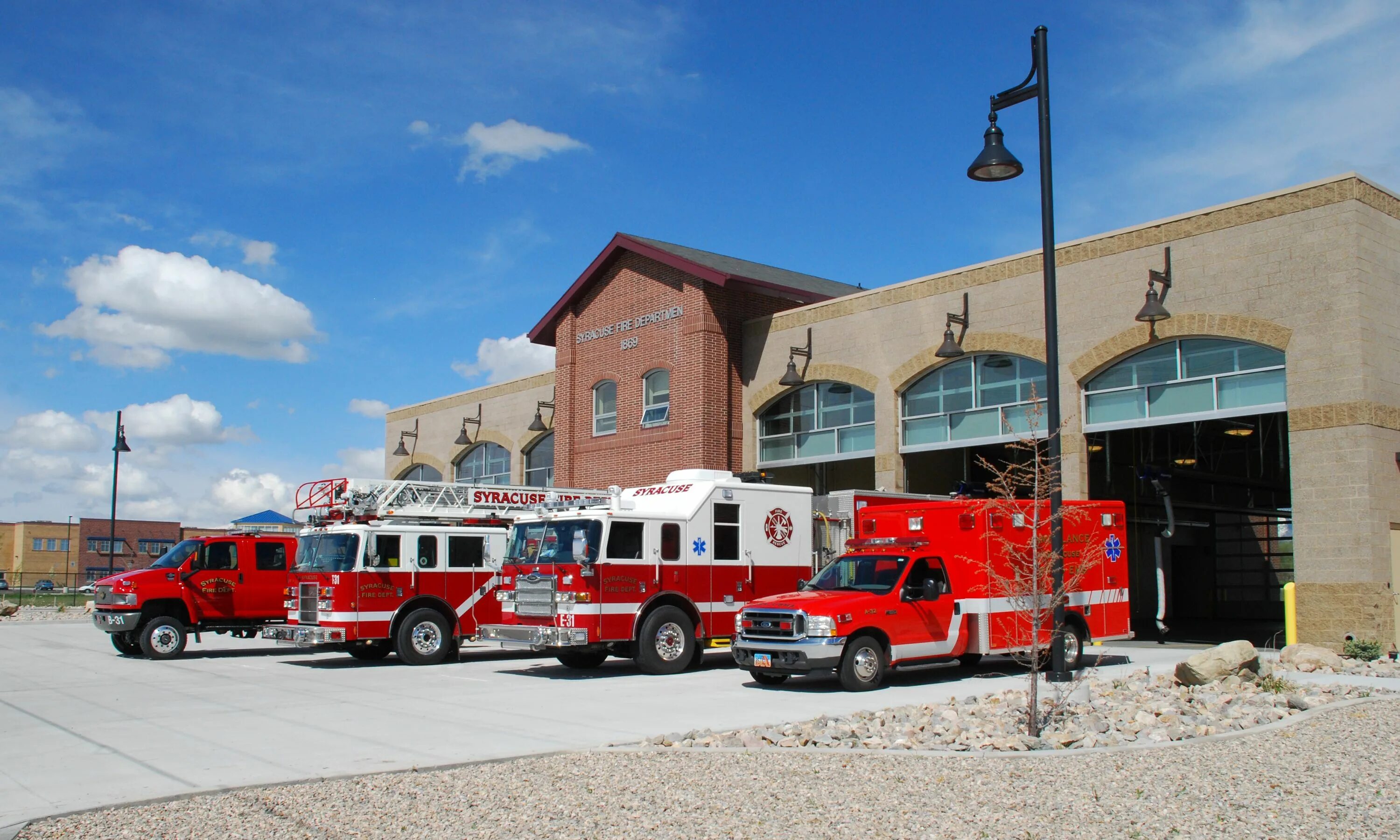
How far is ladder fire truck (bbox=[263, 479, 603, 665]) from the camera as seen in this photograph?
1894cm

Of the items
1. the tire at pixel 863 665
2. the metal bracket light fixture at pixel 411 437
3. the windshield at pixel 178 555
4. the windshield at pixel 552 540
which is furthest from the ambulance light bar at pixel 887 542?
the metal bracket light fixture at pixel 411 437

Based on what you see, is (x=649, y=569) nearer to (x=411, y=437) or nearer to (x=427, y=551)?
(x=427, y=551)

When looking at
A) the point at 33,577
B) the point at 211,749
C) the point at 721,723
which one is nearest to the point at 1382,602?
the point at 721,723

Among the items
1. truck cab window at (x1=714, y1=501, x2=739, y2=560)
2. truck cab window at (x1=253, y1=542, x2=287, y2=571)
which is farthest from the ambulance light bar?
truck cab window at (x1=253, y1=542, x2=287, y2=571)

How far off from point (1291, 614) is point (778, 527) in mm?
8146

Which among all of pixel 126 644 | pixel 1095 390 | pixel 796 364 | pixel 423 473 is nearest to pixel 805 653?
pixel 1095 390

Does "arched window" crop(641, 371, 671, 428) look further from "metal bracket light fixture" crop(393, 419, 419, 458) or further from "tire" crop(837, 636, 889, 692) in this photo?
"metal bracket light fixture" crop(393, 419, 419, 458)

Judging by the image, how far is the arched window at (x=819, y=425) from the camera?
2669 cm

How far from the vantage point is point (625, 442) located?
3089 centimetres

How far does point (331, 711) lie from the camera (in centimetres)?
1294

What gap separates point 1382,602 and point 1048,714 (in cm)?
1042

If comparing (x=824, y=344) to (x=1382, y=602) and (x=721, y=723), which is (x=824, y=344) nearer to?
(x=1382, y=602)

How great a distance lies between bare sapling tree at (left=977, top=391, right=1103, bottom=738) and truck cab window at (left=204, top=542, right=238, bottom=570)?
13819 mm

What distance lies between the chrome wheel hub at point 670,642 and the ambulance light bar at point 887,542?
3.01 meters
